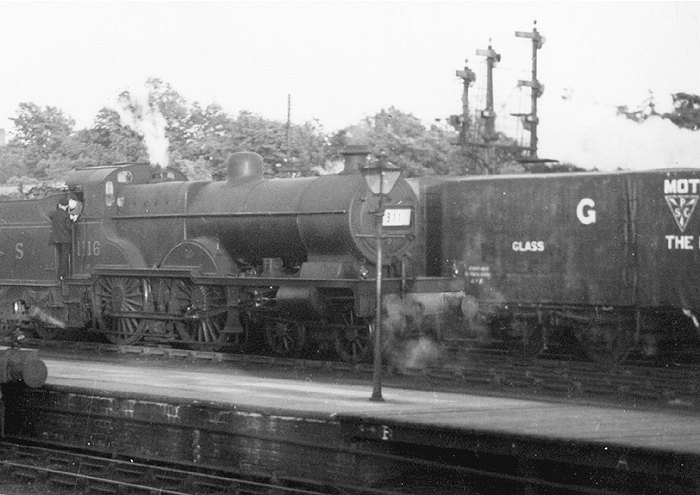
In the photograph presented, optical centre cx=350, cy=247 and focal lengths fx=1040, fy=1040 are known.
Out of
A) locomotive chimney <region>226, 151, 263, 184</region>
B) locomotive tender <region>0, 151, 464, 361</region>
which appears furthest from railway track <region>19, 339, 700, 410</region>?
locomotive chimney <region>226, 151, 263, 184</region>

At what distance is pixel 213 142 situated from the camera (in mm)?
30859

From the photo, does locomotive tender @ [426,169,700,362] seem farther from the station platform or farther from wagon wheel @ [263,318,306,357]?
the station platform

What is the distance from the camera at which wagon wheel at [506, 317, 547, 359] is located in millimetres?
18641

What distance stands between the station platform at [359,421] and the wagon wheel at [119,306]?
275cm

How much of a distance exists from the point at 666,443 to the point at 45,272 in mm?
14337

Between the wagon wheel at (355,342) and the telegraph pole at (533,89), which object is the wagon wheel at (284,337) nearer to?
the wagon wheel at (355,342)

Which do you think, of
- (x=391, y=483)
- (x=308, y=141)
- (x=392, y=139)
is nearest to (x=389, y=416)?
(x=391, y=483)

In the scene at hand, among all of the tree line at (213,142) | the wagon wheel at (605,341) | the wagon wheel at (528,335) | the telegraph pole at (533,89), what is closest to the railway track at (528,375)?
the wagon wheel at (605,341)

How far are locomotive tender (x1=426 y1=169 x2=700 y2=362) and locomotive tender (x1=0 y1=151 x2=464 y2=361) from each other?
1235 millimetres

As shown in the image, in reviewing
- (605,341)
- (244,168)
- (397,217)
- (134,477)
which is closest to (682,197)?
(605,341)

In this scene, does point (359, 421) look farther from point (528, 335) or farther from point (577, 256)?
point (528, 335)

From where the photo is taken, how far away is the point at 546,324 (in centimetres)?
1838

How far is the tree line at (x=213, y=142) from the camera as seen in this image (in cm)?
2761

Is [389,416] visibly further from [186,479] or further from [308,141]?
[308,141]
